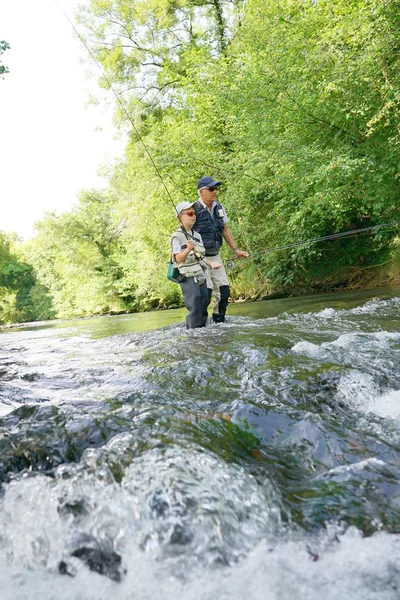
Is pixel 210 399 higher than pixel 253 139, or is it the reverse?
pixel 253 139

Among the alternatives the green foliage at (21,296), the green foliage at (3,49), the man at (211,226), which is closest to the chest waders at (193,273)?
the man at (211,226)

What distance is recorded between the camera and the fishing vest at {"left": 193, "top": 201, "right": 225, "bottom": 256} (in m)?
7.25

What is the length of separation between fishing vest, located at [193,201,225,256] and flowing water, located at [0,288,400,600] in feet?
13.5

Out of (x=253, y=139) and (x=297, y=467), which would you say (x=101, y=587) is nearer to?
(x=297, y=467)

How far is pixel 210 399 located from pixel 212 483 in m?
1.21

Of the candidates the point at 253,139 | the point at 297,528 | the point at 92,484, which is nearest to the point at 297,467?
the point at 297,528

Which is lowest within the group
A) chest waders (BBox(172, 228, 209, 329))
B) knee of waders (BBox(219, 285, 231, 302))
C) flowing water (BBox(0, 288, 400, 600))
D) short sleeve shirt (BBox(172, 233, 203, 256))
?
flowing water (BBox(0, 288, 400, 600))

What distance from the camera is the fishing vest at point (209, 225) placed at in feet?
23.8

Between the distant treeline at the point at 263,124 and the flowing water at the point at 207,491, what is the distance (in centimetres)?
895

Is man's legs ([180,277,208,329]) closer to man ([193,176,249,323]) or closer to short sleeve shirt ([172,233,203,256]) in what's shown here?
man ([193,176,249,323])

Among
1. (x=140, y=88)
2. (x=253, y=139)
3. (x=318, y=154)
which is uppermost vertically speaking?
(x=140, y=88)

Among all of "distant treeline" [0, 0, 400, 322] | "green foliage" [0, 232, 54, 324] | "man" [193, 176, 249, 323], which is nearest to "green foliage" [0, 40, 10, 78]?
"distant treeline" [0, 0, 400, 322]

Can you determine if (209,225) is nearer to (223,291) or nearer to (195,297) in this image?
(223,291)

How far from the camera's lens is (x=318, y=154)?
11.4m
